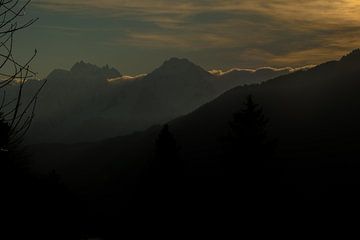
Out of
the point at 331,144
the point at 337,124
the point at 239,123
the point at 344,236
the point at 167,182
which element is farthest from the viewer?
the point at 337,124

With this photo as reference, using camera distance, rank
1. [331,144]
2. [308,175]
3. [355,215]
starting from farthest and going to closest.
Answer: [331,144]
[308,175]
[355,215]

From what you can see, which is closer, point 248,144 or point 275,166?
point 248,144

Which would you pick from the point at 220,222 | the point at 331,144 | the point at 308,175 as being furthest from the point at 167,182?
the point at 331,144

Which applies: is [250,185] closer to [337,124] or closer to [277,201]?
[277,201]

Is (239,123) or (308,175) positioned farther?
(308,175)

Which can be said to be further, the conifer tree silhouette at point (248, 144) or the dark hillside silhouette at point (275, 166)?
the conifer tree silhouette at point (248, 144)

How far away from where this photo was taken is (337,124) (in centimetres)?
17125

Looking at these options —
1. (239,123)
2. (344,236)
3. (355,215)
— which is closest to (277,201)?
(239,123)

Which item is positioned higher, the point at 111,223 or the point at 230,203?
the point at 230,203

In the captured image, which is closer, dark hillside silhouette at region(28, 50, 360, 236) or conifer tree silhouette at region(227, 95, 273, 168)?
dark hillside silhouette at region(28, 50, 360, 236)

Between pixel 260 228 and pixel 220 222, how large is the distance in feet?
11.8

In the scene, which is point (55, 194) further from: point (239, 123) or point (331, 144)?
point (331, 144)

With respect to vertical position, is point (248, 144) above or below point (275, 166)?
above

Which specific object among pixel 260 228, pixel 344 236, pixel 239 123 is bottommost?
pixel 344 236
